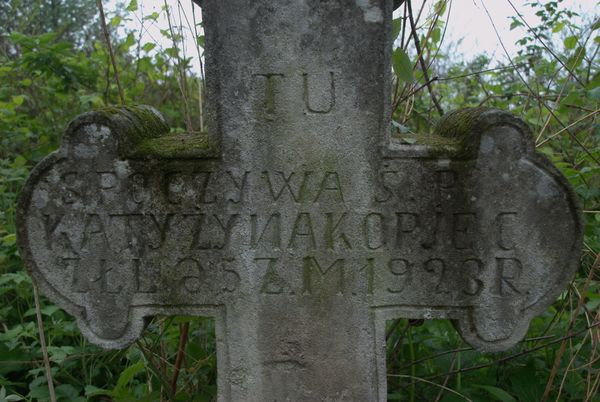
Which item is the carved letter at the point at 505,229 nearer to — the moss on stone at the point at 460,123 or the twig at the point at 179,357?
the moss on stone at the point at 460,123

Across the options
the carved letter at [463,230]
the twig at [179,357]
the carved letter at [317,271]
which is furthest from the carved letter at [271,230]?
the twig at [179,357]

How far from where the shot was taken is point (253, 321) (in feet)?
6.35

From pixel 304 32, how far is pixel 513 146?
0.75 meters

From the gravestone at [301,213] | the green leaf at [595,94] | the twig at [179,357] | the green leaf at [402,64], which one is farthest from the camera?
the twig at [179,357]

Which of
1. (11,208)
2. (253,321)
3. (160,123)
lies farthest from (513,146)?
(11,208)

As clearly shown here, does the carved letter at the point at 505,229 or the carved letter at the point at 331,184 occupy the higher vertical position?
the carved letter at the point at 331,184

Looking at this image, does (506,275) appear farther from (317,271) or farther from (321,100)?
(321,100)

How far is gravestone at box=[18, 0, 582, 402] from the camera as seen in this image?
180 centimetres

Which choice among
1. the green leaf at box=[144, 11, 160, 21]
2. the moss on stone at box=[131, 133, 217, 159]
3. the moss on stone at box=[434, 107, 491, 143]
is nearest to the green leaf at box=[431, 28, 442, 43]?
the moss on stone at box=[434, 107, 491, 143]

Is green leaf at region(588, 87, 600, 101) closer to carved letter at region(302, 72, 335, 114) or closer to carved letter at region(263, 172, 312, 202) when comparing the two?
carved letter at region(302, 72, 335, 114)

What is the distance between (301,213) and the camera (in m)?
1.87

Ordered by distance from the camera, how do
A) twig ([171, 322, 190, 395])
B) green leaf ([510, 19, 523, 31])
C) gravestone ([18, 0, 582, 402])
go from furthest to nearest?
1. green leaf ([510, 19, 523, 31])
2. twig ([171, 322, 190, 395])
3. gravestone ([18, 0, 582, 402])

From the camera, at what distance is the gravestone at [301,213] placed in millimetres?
1804

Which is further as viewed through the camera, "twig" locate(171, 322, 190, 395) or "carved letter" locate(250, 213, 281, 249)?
"twig" locate(171, 322, 190, 395)
